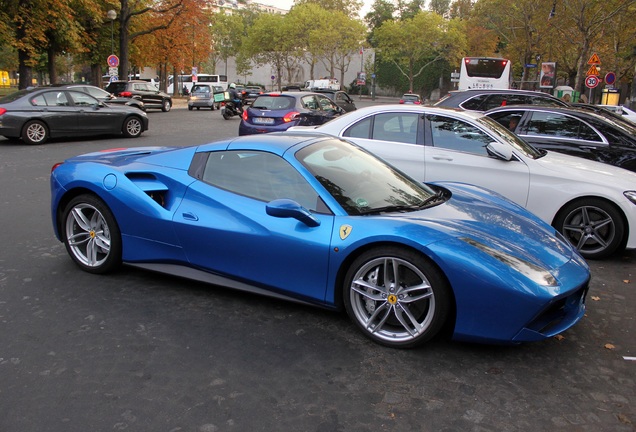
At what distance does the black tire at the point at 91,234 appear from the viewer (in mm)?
4546

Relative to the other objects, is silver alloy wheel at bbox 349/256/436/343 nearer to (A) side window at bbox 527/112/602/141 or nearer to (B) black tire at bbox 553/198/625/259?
(B) black tire at bbox 553/198/625/259

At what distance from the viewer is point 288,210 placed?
355cm

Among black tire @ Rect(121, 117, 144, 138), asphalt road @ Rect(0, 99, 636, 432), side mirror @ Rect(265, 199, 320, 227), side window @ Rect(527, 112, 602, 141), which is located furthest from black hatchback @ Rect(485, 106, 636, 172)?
black tire @ Rect(121, 117, 144, 138)

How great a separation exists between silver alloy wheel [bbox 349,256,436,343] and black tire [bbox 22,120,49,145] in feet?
41.9

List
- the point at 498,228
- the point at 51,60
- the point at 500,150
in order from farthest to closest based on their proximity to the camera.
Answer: the point at 51,60
the point at 500,150
the point at 498,228

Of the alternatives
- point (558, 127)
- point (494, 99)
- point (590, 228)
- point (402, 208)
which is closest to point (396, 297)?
point (402, 208)

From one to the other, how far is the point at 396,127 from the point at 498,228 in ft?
10.9

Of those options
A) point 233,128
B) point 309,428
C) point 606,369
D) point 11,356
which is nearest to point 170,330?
point 11,356

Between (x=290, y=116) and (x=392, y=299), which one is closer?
(x=392, y=299)

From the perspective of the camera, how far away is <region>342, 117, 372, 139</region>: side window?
6983mm

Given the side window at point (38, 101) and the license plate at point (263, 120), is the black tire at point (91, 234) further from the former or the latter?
the side window at point (38, 101)

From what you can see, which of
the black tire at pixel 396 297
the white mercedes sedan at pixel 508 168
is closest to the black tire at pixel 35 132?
the white mercedes sedan at pixel 508 168

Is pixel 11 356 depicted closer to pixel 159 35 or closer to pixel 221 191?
pixel 221 191

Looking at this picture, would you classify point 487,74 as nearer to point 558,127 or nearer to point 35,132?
point 558,127
